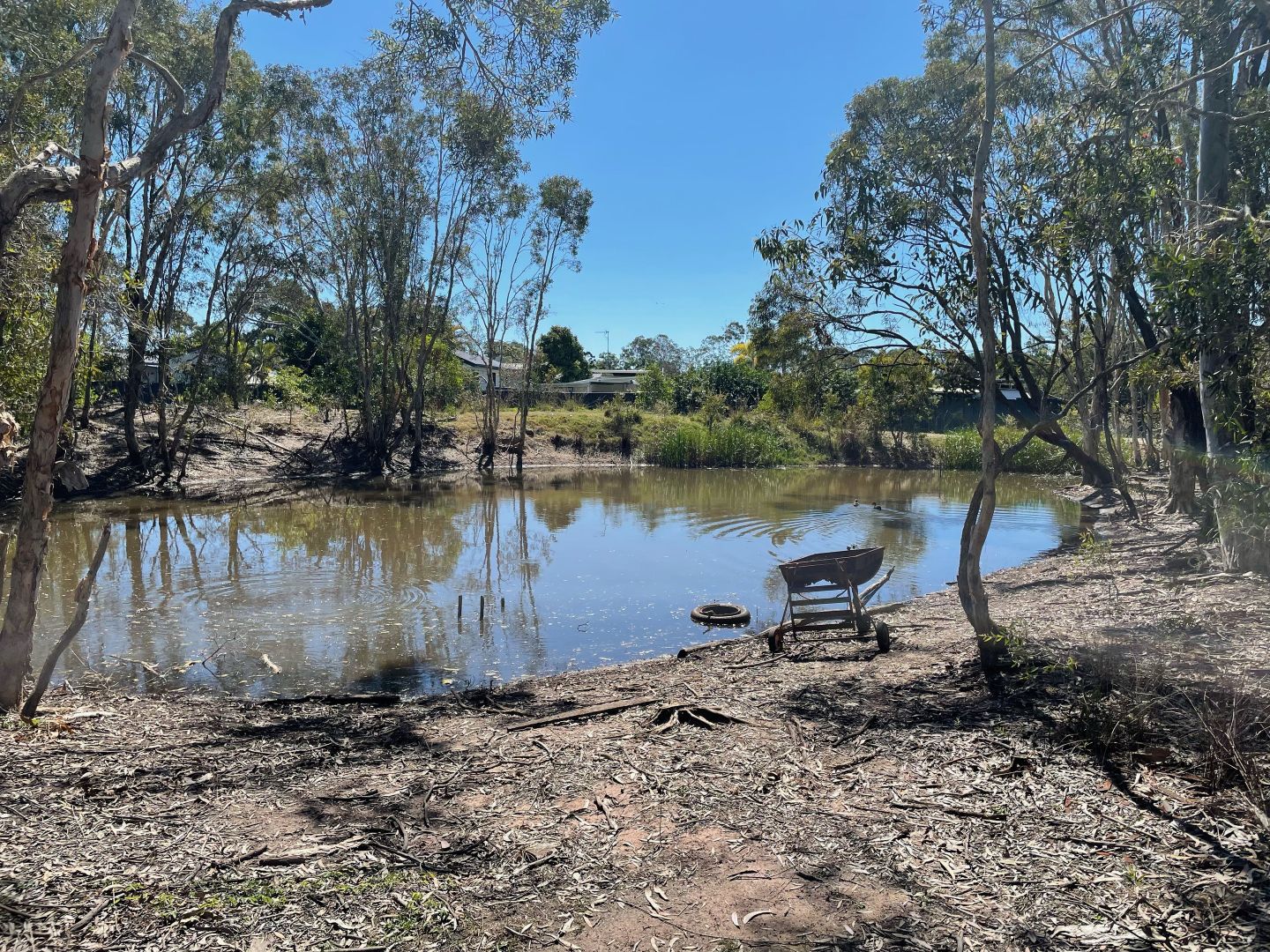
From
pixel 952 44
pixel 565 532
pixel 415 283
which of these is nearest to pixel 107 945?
pixel 952 44

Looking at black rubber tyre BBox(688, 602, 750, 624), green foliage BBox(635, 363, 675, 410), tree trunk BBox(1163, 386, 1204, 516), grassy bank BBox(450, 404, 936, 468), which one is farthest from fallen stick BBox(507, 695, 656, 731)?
green foliage BBox(635, 363, 675, 410)

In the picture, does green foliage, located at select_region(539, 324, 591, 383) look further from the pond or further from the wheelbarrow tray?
the wheelbarrow tray

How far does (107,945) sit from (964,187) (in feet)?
32.5

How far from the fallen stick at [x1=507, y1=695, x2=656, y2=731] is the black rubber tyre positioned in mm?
4061

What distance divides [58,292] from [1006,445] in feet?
110

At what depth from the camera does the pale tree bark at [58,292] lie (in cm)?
498

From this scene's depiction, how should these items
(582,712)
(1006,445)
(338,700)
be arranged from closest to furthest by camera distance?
(582,712) < (338,700) < (1006,445)

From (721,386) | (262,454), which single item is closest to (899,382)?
(262,454)

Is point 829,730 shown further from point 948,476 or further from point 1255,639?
point 948,476

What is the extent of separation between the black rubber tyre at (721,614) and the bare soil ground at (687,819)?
4.05 meters

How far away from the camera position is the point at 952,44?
10.4 m

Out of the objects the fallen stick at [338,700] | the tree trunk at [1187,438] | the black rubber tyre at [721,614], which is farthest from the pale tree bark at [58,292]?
the tree trunk at [1187,438]

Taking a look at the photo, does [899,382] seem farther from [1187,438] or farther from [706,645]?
[706,645]

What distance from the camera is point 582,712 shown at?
5738mm
